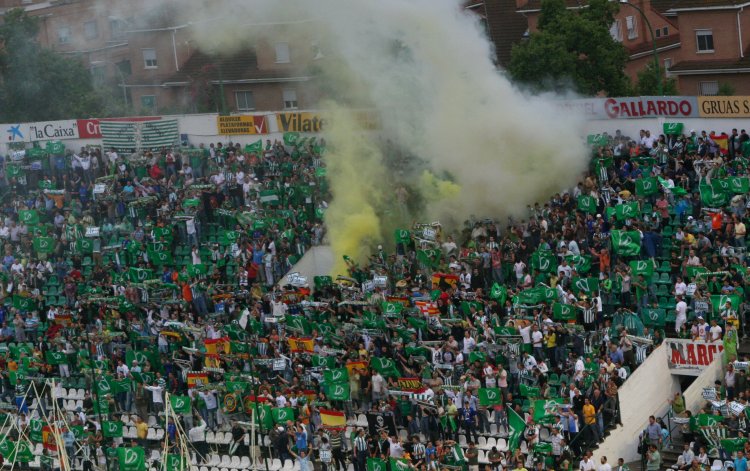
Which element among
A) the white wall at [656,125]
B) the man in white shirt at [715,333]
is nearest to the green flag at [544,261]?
the man in white shirt at [715,333]

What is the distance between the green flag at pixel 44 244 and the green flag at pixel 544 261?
1570cm

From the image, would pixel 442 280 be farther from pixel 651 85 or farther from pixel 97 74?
pixel 97 74

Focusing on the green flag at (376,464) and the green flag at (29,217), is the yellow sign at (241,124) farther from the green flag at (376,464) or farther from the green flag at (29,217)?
the green flag at (376,464)

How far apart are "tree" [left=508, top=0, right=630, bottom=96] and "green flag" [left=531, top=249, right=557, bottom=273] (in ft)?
45.1

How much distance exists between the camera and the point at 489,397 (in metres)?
34.6

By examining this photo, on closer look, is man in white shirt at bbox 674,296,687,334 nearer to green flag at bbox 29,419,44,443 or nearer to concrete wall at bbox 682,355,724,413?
concrete wall at bbox 682,355,724,413

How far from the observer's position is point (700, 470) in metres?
30.0

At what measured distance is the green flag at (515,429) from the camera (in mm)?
33312

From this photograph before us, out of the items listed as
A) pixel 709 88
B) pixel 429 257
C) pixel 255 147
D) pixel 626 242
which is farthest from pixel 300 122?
pixel 626 242

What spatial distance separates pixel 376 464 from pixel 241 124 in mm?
20933

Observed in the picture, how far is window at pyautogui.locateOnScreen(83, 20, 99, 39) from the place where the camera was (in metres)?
57.8

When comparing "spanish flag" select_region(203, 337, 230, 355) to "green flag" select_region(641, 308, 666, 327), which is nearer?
"green flag" select_region(641, 308, 666, 327)

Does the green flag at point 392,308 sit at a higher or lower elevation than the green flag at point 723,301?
higher

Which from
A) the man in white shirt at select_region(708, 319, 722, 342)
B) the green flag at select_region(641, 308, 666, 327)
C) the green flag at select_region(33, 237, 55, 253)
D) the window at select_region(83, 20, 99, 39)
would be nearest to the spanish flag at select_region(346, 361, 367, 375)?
the green flag at select_region(641, 308, 666, 327)
